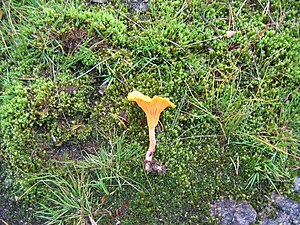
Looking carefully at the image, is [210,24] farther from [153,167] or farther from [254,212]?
[254,212]

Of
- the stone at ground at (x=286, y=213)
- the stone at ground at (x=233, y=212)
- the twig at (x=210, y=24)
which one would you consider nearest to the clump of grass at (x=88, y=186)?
the stone at ground at (x=233, y=212)

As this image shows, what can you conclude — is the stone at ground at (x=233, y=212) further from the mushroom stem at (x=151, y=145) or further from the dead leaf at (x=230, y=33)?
the dead leaf at (x=230, y=33)

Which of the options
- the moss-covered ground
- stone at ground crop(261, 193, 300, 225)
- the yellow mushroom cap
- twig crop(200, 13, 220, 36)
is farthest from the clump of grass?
twig crop(200, 13, 220, 36)

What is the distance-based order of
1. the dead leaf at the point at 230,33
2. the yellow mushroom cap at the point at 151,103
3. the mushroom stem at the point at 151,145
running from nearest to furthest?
the yellow mushroom cap at the point at 151,103 < the mushroom stem at the point at 151,145 < the dead leaf at the point at 230,33

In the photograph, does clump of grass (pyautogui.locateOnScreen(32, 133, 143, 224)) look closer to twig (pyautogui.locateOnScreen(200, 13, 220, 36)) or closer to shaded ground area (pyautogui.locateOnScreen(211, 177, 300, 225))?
shaded ground area (pyautogui.locateOnScreen(211, 177, 300, 225))

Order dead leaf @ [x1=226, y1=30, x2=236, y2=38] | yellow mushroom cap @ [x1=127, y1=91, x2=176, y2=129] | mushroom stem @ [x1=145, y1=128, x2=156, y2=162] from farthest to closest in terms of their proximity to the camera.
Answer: dead leaf @ [x1=226, y1=30, x2=236, y2=38] → mushroom stem @ [x1=145, y1=128, x2=156, y2=162] → yellow mushroom cap @ [x1=127, y1=91, x2=176, y2=129]
